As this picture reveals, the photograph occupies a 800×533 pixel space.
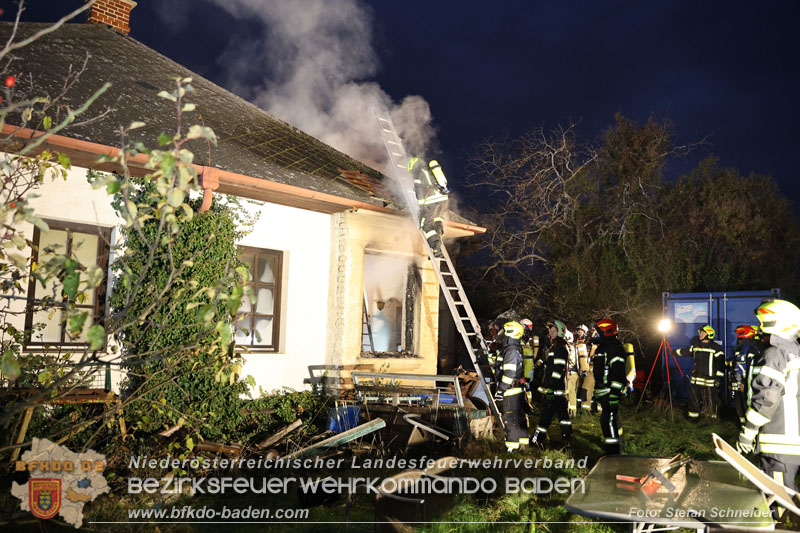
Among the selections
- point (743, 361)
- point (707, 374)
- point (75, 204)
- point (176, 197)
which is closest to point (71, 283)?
point (176, 197)

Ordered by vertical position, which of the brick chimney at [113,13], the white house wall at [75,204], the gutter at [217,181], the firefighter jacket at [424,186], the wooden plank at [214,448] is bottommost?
the wooden plank at [214,448]

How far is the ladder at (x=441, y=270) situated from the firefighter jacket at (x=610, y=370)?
1456 mm

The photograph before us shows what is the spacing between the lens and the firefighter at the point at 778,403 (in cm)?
452

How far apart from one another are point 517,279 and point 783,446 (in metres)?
11.8

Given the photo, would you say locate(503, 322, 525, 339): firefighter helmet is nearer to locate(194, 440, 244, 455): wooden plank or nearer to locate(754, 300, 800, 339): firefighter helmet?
locate(754, 300, 800, 339): firefighter helmet

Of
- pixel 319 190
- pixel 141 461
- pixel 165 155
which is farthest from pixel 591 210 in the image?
pixel 165 155

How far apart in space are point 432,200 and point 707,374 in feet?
20.2

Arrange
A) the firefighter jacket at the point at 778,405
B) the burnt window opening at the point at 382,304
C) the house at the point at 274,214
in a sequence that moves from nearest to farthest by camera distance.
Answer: the firefighter jacket at the point at 778,405, the house at the point at 274,214, the burnt window opening at the point at 382,304

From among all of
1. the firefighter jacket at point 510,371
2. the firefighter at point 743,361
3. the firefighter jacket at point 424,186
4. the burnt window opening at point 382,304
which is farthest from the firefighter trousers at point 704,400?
the firefighter jacket at point 424,186

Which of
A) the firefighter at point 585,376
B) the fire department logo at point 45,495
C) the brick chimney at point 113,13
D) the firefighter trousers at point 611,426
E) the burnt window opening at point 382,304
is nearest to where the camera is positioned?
the fire department logo at point 45,495

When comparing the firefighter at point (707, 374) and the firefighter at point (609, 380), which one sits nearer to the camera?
the firefighter at point (609, 380)

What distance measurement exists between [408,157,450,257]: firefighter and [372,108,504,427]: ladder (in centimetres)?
12

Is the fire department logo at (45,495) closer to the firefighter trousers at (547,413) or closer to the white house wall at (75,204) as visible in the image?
the white house wall at (75,204)

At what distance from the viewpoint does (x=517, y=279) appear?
16281mm
